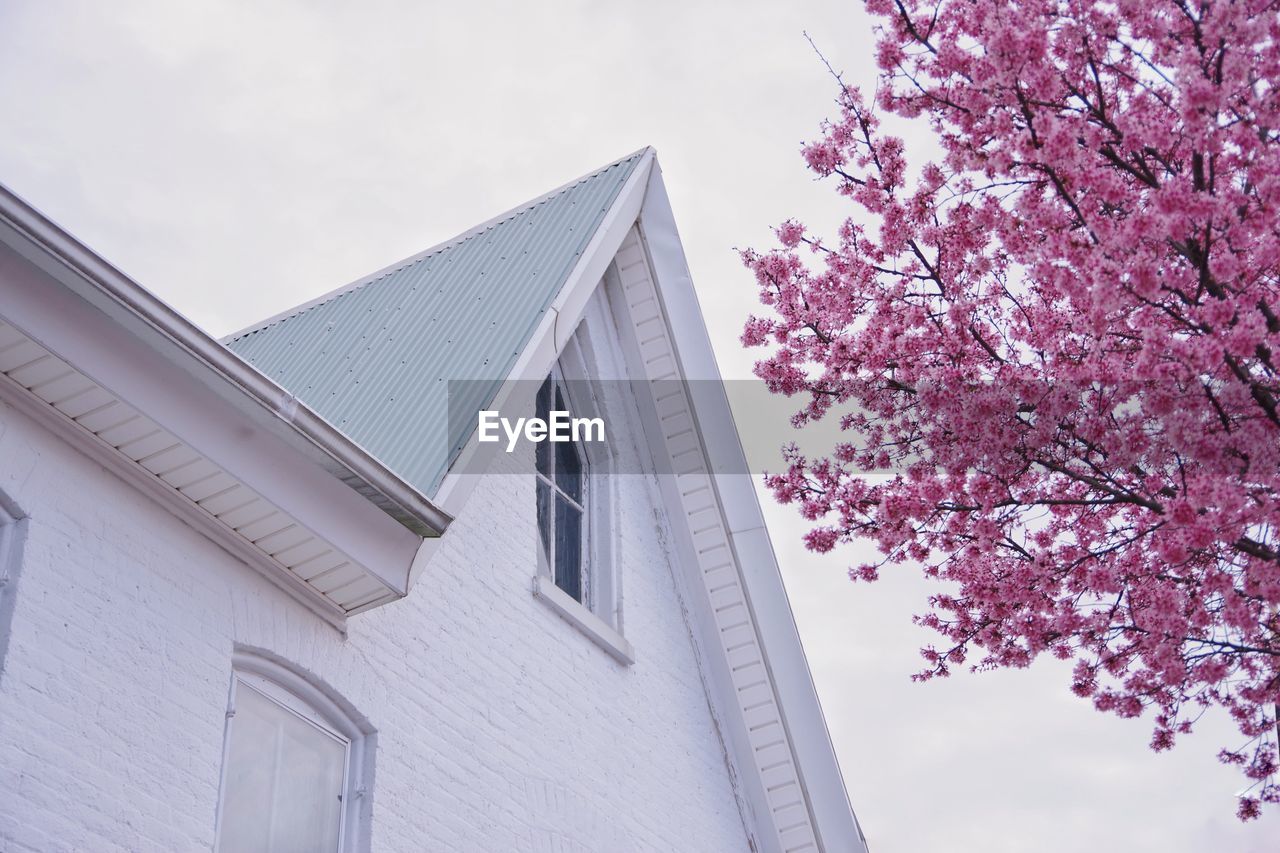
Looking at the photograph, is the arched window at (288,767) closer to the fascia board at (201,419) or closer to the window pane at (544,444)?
the fascia board at (201,419)

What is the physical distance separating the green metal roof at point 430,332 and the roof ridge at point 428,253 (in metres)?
0.02

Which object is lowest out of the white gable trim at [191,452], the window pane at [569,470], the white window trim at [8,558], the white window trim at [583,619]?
the white window trim at [8,558]

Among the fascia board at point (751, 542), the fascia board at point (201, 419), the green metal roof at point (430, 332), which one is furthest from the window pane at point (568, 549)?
the fascia board at point (201, 419)

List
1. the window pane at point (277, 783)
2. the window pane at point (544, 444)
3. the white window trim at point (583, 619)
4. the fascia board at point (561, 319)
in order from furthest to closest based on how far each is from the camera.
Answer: the window pane at point (544, 444) → the white window trim at point (583, 619) → the fascia board at point (561, 319) → the window pane at point (277, 783)

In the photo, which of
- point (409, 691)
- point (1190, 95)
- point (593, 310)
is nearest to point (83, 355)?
point (409, 691)

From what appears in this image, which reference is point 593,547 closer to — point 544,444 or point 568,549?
point 568,549

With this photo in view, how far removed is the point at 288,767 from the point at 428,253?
5.60 meters

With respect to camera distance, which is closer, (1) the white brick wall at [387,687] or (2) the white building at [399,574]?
(1) the white brick wall at [387,687]

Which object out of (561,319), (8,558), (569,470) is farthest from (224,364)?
(569,470)

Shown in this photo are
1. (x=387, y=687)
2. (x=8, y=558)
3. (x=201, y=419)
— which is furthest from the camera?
(x=387, y=687)

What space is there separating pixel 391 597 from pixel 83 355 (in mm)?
1863

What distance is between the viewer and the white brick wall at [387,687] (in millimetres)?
5258

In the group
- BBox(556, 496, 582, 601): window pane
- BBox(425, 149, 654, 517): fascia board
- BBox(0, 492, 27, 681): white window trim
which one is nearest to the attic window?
BBox(556, 496, 582, 601): window pane

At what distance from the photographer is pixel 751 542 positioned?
10398mm
